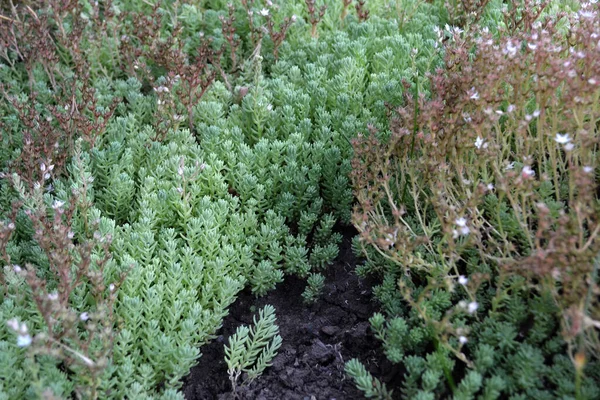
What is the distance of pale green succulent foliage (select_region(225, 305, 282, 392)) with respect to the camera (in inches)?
126

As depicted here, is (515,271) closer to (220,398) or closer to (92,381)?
(220,398)

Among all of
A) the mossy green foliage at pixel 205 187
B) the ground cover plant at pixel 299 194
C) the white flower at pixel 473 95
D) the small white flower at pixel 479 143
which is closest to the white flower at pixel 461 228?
the ground cover plant at pixel 299 194

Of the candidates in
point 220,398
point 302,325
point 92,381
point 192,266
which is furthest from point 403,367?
point 92,381

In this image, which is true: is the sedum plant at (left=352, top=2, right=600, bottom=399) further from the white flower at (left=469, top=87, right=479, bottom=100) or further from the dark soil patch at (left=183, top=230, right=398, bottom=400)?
the dark soil patch at (left=183, top=230, right=398, bottom=400)

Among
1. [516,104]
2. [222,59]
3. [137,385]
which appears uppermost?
[516,104]

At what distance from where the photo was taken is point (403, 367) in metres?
3.12

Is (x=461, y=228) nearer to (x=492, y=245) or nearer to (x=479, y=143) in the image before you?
(x=492, y=245)

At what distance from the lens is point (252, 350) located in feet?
11.2

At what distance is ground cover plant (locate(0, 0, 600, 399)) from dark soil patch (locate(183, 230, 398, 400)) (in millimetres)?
41

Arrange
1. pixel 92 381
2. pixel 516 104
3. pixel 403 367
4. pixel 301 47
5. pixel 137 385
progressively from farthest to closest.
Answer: pixel 301 47 → pixel 516 104 → pixel 403 367 → pixel 137 385 → pixel 92 381

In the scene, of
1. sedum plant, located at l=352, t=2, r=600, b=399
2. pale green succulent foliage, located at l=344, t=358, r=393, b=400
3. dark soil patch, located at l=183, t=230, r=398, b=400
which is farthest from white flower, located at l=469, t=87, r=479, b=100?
pale green succulent foliage, located at l=344, t=358, r=393, b=400

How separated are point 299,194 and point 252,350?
1.04 metres

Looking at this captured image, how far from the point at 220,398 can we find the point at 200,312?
1.49ft

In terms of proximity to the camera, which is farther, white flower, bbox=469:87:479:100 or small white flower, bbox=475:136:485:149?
white flower, bbox=469:87:479:100
